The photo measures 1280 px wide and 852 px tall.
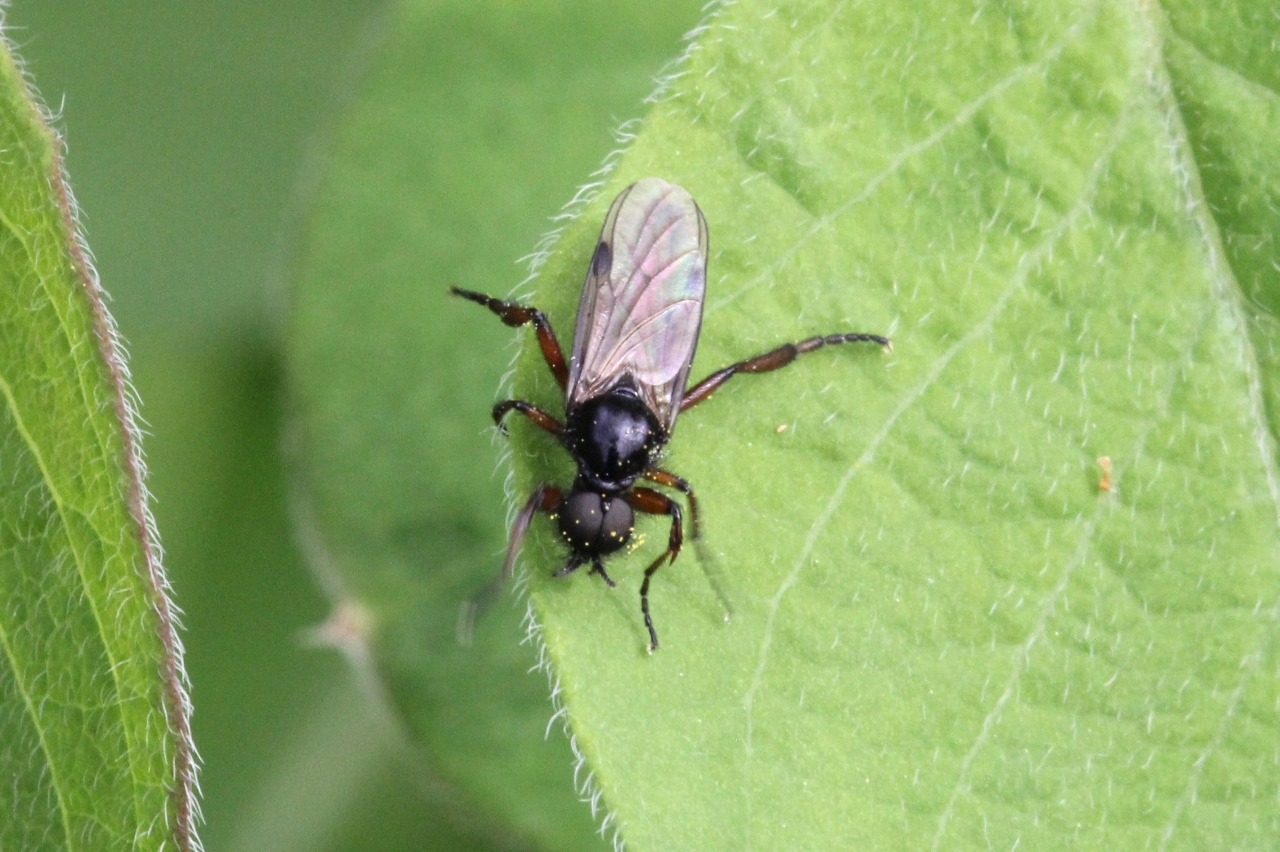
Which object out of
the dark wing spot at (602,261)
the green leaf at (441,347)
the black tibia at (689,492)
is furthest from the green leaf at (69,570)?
the green leaf at (441,347)

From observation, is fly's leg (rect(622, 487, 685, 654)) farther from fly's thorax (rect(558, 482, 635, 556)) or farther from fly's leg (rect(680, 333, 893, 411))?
fly's leg (rect(680, 333, 893, 411))

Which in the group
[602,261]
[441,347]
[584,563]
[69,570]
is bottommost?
[441,347]

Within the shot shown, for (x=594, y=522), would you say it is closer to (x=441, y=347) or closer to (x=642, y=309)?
(x=642, y=309)

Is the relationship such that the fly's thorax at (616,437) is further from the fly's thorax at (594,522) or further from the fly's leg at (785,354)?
the fly's leg at (785,354)

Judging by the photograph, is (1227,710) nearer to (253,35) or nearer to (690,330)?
(690,330)

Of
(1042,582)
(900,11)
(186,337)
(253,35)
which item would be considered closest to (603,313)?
(900,11)

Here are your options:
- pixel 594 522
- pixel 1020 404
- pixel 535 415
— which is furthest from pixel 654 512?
pixel 1020 404
